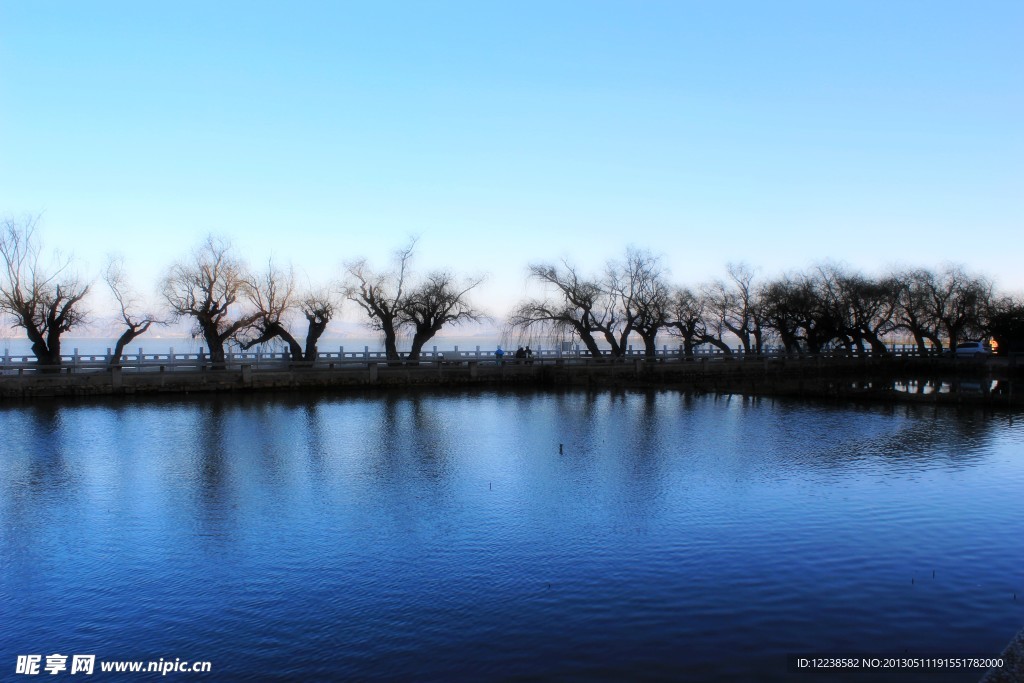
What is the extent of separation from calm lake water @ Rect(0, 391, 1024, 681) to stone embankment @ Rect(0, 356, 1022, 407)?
48.7ft

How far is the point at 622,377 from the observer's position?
50.2 metres

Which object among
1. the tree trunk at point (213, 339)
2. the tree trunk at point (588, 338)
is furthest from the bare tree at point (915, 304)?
the tree trunk at point (213, 339)

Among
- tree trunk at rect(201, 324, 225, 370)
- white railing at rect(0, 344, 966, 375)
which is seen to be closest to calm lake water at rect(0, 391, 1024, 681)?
white railing at rect(0, 344, 966, 375)

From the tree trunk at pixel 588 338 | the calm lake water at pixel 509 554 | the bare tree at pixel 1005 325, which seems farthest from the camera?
the bare tree at pixel 1005 325

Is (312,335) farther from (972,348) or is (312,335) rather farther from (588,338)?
(972,348)

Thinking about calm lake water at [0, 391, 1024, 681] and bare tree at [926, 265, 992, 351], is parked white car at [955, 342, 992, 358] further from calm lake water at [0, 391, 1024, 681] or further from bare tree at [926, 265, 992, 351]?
calm lake water at [0, 391, 1024, 681]

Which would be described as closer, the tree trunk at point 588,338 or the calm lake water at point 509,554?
the calm lake water at point 509,554

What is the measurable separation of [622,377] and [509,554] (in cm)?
3966

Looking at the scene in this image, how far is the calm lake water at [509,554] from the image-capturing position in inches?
318

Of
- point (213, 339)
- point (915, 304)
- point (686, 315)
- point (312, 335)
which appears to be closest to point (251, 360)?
point (213, 339)

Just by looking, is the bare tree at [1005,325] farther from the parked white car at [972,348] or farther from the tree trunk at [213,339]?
the tree trunk at [213,339]

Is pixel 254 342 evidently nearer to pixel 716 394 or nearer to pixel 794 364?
pixel 716 394

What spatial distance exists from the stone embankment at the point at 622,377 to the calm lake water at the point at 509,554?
1483 cm

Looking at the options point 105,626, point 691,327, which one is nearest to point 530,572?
point 105,626
